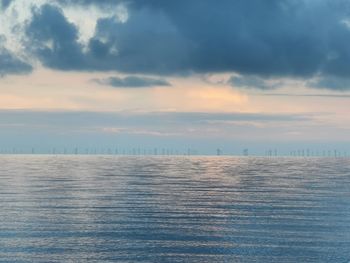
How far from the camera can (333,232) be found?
55562 millimetres

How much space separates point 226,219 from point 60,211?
20.3m

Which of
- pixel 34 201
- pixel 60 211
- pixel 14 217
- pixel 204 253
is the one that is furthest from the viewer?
pixel 34 201

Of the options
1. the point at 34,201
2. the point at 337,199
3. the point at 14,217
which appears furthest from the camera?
the point at 337,199

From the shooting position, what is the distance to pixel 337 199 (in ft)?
292

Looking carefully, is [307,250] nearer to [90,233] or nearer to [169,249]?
[169,249]

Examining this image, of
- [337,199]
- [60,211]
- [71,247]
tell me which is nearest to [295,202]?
[337,199]

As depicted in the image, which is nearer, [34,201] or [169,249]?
[169,249]

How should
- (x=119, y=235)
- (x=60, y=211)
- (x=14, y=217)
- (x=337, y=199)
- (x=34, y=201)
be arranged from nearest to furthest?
1. (x=119, y=235)
2. (x=14, y=217)
3. (x=60, y=211)
4. (x=34, y=201)
5. (x=337, y=199)

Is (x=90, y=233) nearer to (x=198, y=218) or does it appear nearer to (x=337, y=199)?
(x=198, y=218)

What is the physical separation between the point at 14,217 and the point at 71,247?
64.7 feet

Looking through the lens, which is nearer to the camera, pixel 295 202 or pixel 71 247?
pixel 71 247

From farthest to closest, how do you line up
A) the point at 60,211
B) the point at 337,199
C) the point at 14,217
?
the point at 337,199
the point at 60,211
the point at 14,217

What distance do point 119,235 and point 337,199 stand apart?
4663 cm

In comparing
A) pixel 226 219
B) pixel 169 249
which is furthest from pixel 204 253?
pixel 226 219
